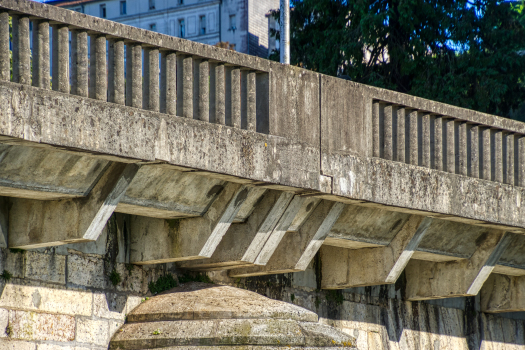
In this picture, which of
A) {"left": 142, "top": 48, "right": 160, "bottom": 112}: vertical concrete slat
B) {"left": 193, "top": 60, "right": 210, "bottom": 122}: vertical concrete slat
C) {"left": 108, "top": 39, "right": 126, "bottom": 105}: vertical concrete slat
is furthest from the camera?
{"left": 193, "top": 60, "right": 210, "bottom": 122}: vertical concrete slat

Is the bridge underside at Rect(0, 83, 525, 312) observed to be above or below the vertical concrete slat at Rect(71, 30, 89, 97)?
below

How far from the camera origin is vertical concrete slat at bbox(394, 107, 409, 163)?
31.3 feet

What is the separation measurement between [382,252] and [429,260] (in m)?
1.44

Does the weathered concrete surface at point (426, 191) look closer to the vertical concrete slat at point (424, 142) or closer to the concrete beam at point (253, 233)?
the vertical concrete slat at point (424, 142)

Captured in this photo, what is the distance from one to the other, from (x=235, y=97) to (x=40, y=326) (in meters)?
2.71

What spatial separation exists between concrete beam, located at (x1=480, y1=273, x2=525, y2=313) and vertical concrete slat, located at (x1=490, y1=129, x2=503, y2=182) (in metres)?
3.00

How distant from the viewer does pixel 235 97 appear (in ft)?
27.1

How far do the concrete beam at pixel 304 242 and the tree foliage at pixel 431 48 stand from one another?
40.1 feet

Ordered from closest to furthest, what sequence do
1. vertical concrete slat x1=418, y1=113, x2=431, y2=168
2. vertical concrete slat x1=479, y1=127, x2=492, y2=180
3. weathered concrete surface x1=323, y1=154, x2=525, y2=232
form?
weathered concrete surface x1=323, y1=154, x2=525, y2=232, vertical concrete slat x1=418, y1=113, x2=431, y2=168, vertical concrete slat x1=479, y1=127, x2=492, y2=180

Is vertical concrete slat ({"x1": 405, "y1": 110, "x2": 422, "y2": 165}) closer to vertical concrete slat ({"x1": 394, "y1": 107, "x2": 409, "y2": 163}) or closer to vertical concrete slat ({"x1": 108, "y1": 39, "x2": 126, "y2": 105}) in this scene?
vertical concrete slat ({"x1": 394, "y1": 107, "x2": 409, "y2": 163})

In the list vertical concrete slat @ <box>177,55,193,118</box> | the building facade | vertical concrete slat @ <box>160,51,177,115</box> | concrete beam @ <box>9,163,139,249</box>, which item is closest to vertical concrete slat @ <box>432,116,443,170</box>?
vertical concrete slat @ <box>177,55,193,118</box>

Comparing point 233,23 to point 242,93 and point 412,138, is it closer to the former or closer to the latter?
point 412,138

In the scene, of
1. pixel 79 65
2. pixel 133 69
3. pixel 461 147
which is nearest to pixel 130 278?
pixel 133 69

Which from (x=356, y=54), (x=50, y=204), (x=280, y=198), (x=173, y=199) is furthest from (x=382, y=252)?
(x=356, y=54)
